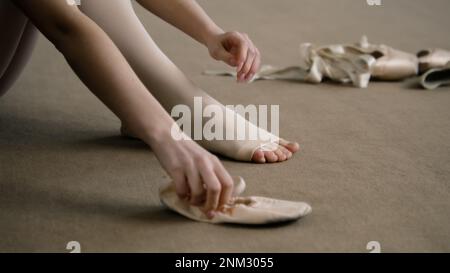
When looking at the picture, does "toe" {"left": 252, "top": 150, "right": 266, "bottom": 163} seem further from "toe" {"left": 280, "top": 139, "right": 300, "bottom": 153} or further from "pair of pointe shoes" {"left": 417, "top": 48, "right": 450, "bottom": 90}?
"pair of pointe shoes" {"left": 417, "top": 48, "right": 450, "bottom": 90}

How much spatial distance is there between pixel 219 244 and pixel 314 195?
0.75 ft

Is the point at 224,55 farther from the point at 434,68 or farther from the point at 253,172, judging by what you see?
the point at 434,68

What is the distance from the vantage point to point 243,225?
0.94 meters

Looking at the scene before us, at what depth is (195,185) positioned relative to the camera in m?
0.86

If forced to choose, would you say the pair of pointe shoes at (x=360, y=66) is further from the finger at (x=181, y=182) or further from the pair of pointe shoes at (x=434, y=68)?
the finger at (x=181, y=182)

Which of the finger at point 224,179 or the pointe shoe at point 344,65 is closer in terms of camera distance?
the finger at point 224,179

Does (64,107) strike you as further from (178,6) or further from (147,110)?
(147,110)

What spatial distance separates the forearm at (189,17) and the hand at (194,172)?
39cm

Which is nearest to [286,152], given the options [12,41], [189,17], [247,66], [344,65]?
[247,66]

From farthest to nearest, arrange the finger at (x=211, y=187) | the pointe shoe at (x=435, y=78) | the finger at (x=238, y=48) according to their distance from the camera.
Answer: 1. the pointe shoe at (x=435, y=78)
2. the finger at (x=238, y=48)
3. the finger at (x=211, y=187)

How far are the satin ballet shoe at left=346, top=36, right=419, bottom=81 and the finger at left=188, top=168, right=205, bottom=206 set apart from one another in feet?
3.28

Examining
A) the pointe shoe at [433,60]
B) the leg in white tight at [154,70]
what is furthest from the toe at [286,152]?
the pointe shoe at [433,60]

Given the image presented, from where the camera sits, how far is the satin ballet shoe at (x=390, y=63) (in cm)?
178
